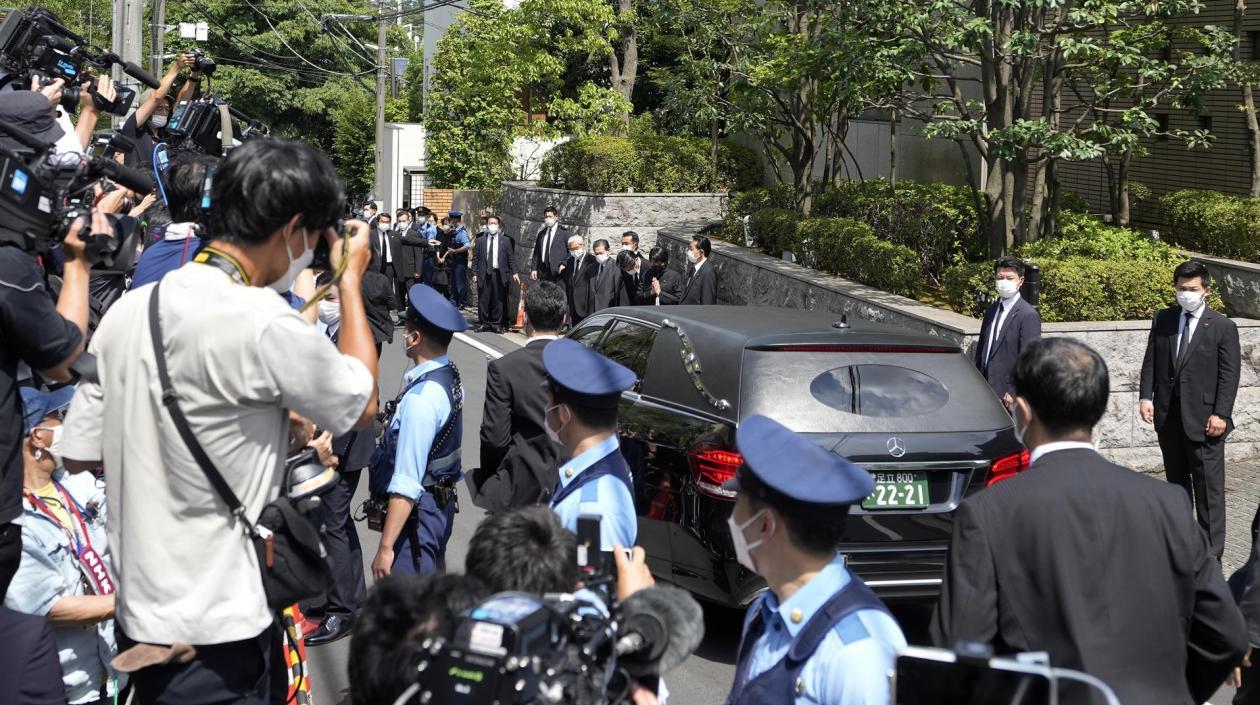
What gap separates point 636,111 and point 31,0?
86.0 ft

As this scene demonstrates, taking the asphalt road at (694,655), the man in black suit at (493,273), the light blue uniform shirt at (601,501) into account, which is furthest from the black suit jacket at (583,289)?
the light blue uniform shirt at (601,501)

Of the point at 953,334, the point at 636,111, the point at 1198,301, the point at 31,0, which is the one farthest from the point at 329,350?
the point at 31,0

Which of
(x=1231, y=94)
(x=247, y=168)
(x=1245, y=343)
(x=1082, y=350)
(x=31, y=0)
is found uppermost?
(x=31, y=0)

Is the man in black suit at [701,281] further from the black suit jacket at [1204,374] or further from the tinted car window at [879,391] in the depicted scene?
the tinted car window at [879,391]

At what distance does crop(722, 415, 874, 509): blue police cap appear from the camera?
2.99 m

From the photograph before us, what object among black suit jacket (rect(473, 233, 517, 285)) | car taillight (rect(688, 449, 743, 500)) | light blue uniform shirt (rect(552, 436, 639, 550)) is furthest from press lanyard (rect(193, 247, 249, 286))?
black suit jacket (rect(473, 233, 517, 285))

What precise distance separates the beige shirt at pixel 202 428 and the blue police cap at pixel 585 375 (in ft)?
3.28

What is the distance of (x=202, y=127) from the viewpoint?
7.36 metres

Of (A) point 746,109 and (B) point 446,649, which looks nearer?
(B) point 446,649

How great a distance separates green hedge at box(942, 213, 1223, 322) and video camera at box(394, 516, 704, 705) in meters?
9.73

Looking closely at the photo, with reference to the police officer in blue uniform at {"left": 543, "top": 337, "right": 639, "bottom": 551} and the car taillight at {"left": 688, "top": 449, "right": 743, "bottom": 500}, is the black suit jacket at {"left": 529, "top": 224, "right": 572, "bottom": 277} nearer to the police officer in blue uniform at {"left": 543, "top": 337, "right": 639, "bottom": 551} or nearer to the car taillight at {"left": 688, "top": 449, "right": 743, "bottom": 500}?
the car taillight at {"left": 688, "top": 449, "right": 743, "bottom": 500}

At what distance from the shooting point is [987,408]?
739 centimetres

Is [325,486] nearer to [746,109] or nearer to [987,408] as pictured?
[987,408]

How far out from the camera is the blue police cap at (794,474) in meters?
2.99
